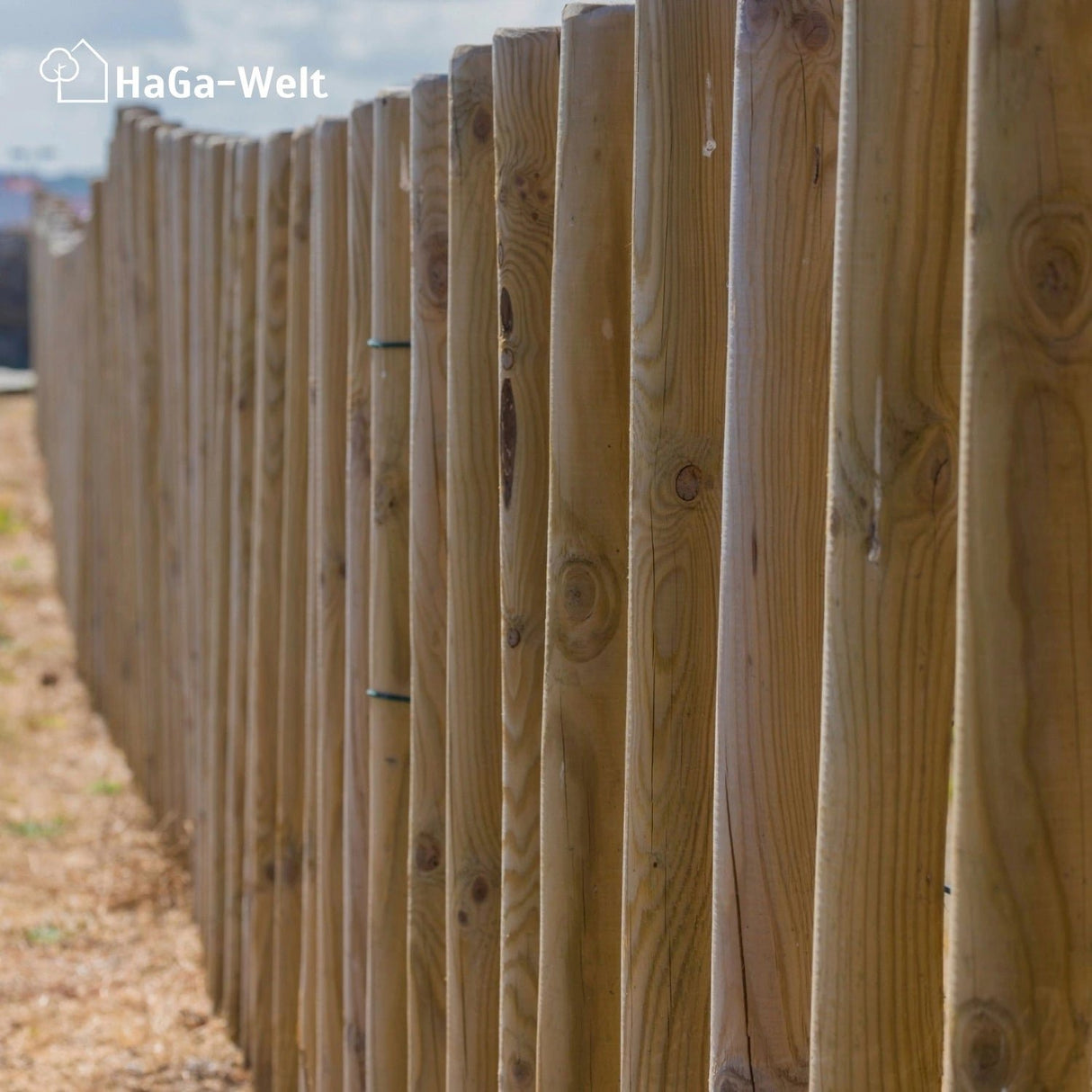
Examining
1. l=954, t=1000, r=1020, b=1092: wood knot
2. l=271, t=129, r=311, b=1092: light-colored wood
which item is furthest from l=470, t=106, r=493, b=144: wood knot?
l=954, t=1000, r=1020, b=1092: wood knot

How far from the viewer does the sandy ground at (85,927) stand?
364 cm

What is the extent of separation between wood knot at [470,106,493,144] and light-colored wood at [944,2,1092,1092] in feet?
3.45

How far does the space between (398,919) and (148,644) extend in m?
2.97

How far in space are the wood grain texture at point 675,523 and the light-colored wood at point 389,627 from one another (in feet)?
2.55

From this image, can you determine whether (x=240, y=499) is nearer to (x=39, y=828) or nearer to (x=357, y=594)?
(x=357, y=594)

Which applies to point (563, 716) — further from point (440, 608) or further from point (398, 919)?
point (398, 919)

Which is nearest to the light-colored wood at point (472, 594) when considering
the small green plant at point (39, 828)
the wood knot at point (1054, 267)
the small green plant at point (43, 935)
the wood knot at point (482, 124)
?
the wood knot at point (482, 124)

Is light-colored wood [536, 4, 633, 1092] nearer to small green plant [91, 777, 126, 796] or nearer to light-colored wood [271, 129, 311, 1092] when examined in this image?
light-colored wood [271, 129, 311, 1092]

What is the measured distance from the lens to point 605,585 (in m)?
1.92

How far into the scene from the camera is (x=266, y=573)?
334 centimetres

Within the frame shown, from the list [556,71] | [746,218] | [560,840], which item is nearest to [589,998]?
[560,840]

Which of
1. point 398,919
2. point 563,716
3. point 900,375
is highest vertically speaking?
point 900,375

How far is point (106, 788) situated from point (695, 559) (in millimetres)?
4437

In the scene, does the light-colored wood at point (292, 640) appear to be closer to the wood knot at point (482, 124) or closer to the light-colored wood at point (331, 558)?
the light-colored wood at point (331, 558)
